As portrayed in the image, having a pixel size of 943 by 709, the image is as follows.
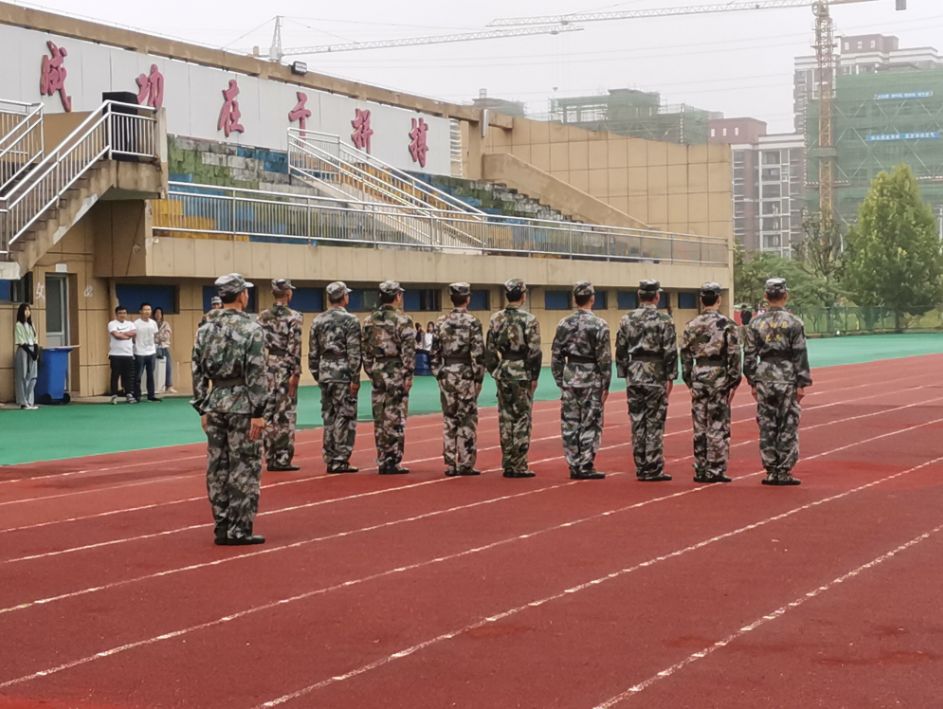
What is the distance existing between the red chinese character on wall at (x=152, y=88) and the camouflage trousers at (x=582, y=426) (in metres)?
28.0

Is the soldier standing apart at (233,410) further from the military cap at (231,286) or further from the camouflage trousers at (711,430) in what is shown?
the camouflage trousers at (711,430)

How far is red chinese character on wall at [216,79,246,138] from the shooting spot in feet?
146

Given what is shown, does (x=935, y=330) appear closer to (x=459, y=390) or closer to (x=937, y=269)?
(x=937, y=269)

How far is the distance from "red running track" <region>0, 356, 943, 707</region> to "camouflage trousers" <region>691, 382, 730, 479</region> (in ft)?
1.02

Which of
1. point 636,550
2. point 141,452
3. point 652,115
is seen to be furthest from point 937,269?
point 636,550

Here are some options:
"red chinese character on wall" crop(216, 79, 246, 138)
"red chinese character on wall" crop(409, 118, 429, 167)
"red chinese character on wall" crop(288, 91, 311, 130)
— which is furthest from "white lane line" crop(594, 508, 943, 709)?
"red chinese character on wall" crop(409, 118, 429, 167)

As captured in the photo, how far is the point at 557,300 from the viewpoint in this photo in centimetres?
4472

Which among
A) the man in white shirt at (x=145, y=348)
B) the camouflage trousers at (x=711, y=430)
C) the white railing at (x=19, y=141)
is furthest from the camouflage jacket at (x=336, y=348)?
the white railing at (x=19, y=141)

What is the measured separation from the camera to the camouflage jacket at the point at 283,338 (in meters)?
16.6

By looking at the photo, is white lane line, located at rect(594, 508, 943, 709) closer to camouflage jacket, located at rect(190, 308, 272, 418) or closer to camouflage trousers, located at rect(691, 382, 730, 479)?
camouflage trousers, located at rect(691, 382, 730, 479)

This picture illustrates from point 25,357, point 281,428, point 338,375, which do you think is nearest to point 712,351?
point 338,375

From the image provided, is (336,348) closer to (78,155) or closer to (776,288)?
(776,288)

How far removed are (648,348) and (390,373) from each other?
270 cm

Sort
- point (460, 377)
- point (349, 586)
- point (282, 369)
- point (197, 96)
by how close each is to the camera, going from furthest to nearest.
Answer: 1. point (197, 96)
2. point (282, 369)
3. point (460, 377)
4. point (349, 586)
